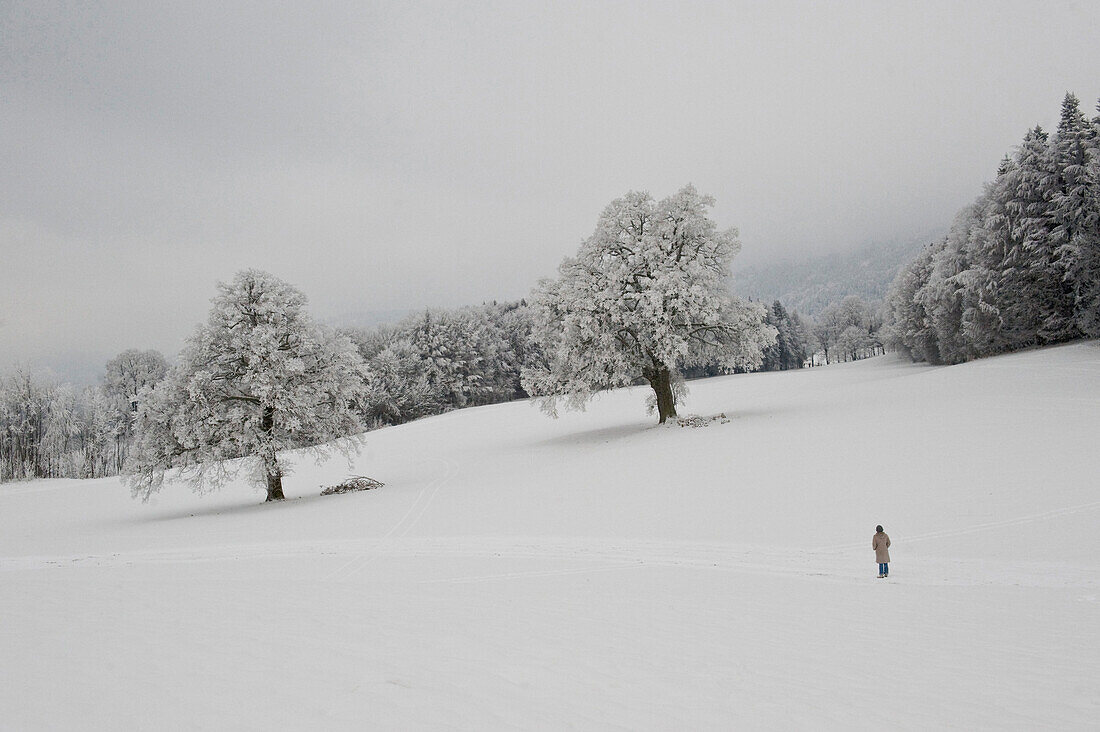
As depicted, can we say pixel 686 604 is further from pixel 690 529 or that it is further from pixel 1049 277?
pixel 1049 277

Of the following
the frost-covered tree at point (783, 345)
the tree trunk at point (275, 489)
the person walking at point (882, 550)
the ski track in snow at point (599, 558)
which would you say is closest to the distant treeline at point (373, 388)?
the tree trunk at point (275, 489)

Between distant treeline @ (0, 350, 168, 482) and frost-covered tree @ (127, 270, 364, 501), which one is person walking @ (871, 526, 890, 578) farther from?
distant treeline @ (0, 350, 168, 482)

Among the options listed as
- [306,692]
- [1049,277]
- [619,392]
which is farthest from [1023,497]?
[619,392]

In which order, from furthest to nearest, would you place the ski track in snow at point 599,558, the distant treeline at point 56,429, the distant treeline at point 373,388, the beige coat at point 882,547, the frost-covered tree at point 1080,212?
the distant treeline at point 373,388, the distant treeline at point 56,429, the frost-covered tree at point 1080,212, the ski track in snow at point 599,558, the beige coat at point 882,547

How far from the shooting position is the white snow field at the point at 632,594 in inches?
195

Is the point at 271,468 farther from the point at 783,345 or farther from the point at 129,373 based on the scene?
the point at 783,345

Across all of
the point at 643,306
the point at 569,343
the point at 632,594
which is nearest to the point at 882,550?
the point at 632,594

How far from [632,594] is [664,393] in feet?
73.7

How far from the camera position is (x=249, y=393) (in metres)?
24.7

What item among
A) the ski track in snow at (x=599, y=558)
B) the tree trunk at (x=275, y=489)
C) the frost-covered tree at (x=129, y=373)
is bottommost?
the ski track in snow at (x=599, y=558)

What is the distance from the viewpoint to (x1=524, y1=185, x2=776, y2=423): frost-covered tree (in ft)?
93.9

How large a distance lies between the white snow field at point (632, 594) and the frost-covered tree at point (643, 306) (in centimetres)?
585

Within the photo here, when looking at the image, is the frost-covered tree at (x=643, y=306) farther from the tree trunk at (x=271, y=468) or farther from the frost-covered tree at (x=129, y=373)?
the frost-covered tree at (x=129, y=373)

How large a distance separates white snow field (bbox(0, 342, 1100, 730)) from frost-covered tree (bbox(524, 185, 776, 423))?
585 centimetres
